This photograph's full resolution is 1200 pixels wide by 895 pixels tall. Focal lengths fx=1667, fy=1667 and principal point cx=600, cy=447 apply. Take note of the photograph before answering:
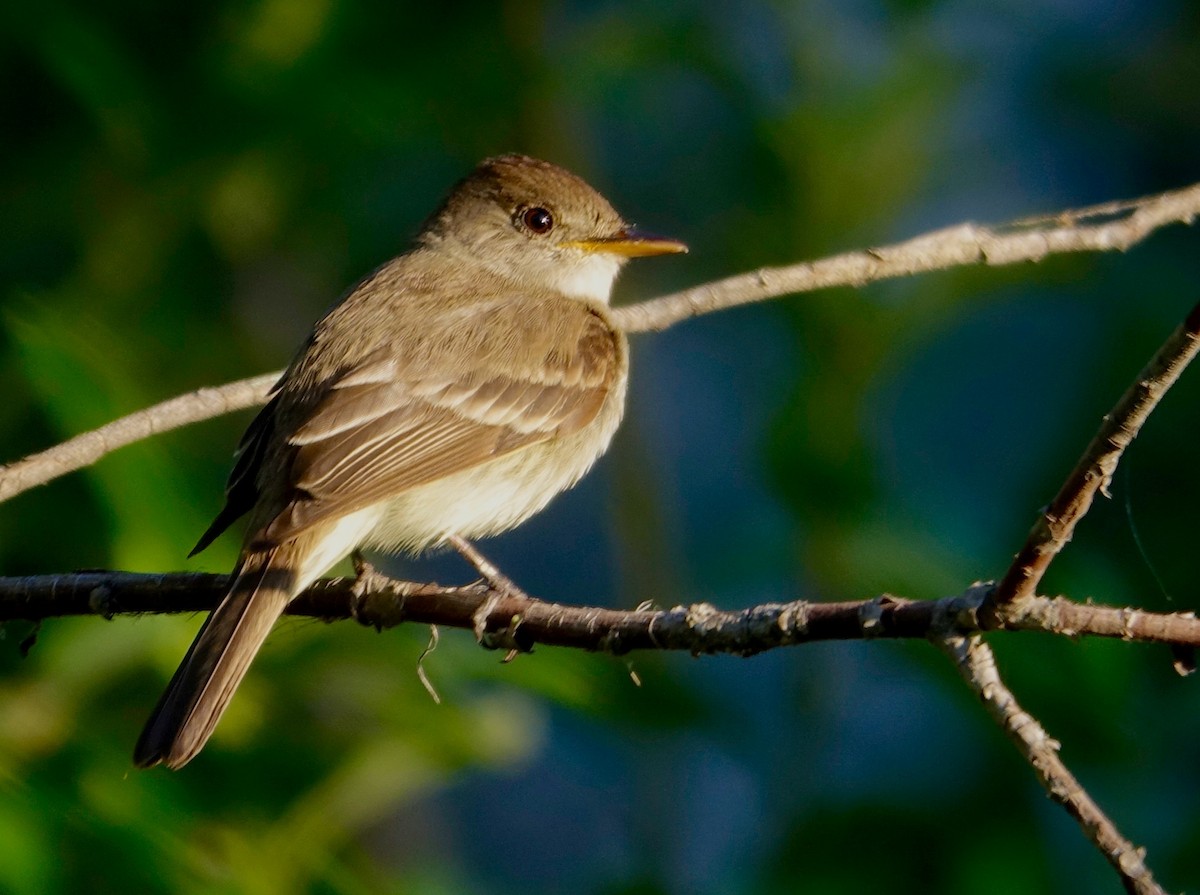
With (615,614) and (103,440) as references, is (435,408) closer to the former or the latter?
(103,440)

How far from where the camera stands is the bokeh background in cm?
396

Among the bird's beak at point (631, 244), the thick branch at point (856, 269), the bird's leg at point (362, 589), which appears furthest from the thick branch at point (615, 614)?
the bird's beak at point (631, 244)

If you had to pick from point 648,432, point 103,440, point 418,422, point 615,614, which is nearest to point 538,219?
point 648,432

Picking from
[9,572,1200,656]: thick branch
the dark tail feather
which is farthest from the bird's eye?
the dark tail feather

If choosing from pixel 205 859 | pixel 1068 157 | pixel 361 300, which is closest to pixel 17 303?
pixel 361 300

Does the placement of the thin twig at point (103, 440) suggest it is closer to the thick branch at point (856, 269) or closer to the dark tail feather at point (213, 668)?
the thick branch at point (856, 269)

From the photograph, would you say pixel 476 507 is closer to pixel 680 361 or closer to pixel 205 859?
pixel 205 859

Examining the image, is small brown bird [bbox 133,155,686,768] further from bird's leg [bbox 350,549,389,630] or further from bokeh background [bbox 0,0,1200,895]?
bokeh background [bbox 0,0,1200,895]

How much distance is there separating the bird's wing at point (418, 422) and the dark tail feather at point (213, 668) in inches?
6.4

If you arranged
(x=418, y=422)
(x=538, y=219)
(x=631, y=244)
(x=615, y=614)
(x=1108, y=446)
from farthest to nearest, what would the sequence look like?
(x=538, y=219) → (x=631, y=244) → (x=418, y=422) → (x=615, y=614) → (x=1108, y=446)

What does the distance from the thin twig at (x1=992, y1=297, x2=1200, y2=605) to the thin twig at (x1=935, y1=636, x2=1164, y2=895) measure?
8.0 inches

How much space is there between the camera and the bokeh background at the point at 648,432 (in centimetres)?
396

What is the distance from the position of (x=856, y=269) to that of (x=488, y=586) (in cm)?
106

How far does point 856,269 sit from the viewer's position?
3.65m
